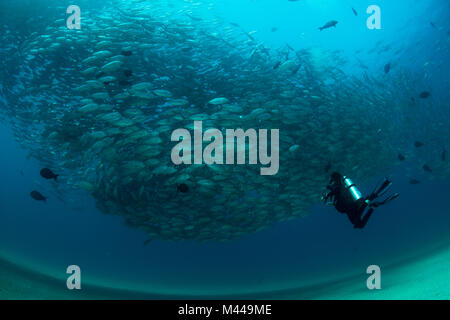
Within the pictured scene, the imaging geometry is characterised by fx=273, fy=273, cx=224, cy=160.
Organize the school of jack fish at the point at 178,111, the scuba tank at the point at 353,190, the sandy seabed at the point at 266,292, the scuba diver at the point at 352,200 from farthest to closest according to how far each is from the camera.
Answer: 1. the sandy seabed at the point at 266,292
2. the school of jack fish at the point at 178,111
3. the scuba tank at the point at 353,190
4. the scuba diver at the point at 352,200

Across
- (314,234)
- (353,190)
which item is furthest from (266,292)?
(353,190)

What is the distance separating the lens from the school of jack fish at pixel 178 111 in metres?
7.70

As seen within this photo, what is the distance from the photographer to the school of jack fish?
770 centimetres

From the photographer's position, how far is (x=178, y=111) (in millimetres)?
7438

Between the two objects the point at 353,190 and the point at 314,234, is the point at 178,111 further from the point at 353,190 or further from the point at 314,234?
the point at 314,234

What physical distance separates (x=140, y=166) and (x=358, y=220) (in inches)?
208

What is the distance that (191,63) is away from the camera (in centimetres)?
920

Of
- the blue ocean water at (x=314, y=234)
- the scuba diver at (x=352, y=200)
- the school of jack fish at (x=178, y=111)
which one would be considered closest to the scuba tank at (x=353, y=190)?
the scuba diver at (x=352, y=200)

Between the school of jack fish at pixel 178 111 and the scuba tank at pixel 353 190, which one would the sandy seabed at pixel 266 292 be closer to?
the school of jack fish at pixel 178 111

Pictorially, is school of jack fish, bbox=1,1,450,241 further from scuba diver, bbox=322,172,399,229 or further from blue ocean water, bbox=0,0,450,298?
blue ocean water, bbox=0,0,450,298
